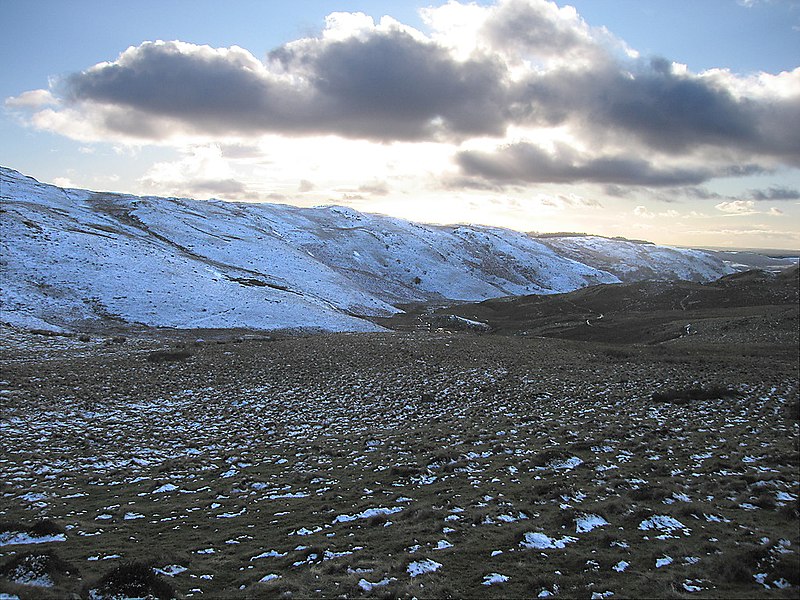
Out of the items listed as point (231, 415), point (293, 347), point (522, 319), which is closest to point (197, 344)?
point (293, 347)

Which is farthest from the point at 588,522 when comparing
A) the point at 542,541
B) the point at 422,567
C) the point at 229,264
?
the point at 229,264

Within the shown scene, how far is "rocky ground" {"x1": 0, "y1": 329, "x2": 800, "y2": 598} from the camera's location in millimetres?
8156

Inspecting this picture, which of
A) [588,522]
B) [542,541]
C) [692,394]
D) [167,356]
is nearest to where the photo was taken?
[542,541]

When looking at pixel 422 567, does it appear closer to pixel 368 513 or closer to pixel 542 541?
pixel 542 541

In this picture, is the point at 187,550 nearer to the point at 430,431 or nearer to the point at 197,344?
the point at 430,431

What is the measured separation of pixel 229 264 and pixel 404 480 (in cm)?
8776

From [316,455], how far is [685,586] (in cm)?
1201

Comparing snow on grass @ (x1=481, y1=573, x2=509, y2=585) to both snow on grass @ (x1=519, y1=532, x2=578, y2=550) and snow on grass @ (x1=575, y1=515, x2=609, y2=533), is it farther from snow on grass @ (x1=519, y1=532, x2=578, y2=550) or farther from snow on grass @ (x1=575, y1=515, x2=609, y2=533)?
snow on grass @ (x1=575, y1=515, x2=609, y2=533)

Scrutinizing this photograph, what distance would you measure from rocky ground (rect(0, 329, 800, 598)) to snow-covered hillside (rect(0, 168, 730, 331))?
3017cm

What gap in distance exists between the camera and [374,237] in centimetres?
15138

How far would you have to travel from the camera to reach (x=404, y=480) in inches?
551

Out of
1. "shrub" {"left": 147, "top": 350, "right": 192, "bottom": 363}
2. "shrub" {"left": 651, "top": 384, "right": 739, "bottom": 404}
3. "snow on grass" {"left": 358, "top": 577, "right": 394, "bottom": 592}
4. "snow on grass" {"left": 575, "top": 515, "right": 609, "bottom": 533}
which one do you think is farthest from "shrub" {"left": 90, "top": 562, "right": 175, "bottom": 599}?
"shrub" {"left": 147, "top": 350, "right": 192, "bottom": 363}

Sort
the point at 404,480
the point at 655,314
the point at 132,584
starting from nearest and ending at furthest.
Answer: the point at 132,584 → the point at 404,480 → the point at 655,314

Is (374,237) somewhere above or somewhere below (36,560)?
above
